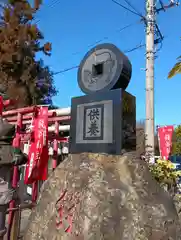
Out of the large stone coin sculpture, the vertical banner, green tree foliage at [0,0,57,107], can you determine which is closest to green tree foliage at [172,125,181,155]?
the vertical banner

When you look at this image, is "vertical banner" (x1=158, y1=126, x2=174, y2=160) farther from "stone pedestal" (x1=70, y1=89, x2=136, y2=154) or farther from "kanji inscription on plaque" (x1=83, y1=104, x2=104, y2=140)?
"kanji inscription on plaque" (x1=83, y1=104, x2=104, y2=140)

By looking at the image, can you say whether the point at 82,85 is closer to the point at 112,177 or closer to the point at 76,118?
the point at 76,118

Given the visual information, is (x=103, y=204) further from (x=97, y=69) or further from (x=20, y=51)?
(x=20, y=51)

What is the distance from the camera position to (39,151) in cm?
640

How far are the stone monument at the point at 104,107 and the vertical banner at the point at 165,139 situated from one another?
7.35m

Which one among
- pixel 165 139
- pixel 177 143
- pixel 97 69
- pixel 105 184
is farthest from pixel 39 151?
pixel 177 143

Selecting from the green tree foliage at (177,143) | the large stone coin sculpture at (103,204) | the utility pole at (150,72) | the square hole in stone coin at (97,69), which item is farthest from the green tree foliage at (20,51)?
the green tree foliage at (177,143)

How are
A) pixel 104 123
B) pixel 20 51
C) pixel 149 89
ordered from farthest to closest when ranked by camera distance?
pixel 20 51, pixel 149 89, pixel 104 123

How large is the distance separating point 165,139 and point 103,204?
881cm

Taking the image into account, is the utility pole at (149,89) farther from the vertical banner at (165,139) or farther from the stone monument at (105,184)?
the stone monument at (105,184)

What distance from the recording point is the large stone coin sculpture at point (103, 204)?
9.87ft

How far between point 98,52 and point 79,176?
2.26 meters

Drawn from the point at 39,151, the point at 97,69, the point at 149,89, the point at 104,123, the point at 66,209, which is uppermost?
the point at 149,89

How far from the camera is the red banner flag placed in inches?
250
